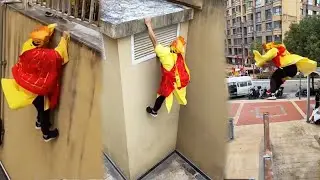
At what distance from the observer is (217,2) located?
0.75 meters

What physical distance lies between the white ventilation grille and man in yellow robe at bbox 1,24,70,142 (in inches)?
16.7

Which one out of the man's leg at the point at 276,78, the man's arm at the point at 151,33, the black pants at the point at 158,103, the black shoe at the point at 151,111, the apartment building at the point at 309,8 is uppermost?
the apartment building at the point at 309,8

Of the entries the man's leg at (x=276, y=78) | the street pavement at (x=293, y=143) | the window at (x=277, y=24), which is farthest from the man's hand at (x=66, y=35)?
the street pavement at (x=293, y=143)

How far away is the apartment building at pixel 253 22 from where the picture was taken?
0.91 m

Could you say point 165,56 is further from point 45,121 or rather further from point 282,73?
point 45,121

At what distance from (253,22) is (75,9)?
0.67 m

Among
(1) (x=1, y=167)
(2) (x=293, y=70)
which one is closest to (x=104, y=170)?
(2) (x=293, y=70)

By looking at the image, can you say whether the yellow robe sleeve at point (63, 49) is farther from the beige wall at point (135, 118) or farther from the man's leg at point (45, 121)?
the beige wall at point (135, 118)

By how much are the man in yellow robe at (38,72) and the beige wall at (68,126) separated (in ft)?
0.11

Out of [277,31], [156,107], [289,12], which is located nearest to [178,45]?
[156,107]

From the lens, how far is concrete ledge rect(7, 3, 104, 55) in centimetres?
89

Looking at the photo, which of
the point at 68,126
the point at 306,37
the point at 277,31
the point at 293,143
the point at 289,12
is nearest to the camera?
the point at 68,126

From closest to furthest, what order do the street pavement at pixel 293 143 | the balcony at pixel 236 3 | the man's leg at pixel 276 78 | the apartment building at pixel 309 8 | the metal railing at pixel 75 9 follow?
the metal railing at pixel 75 9 → the balcony at pixel 236 3 → the man's leg at pixel 276 78 → the apartment building at pixel 309 8 → the street pavement at pixel 293 143

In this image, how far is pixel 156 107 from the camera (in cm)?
78
